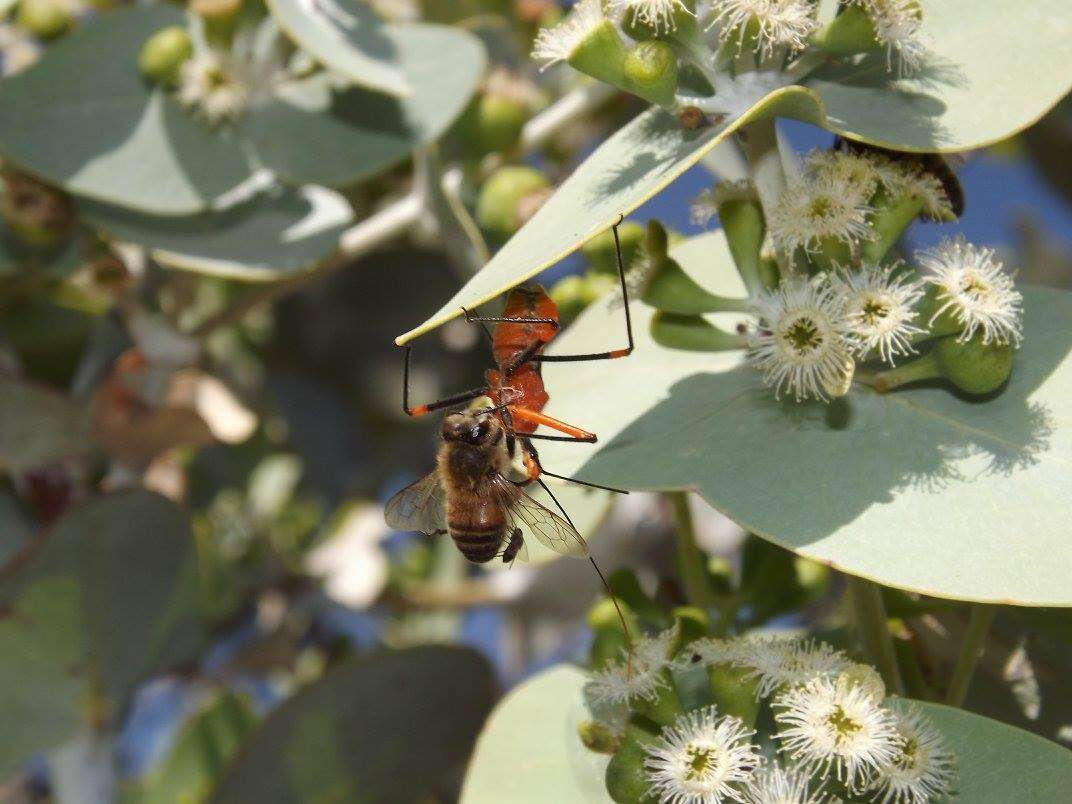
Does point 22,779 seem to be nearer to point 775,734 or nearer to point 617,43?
point 775,734

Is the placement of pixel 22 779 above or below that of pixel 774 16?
below

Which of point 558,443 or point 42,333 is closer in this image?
point 558,443

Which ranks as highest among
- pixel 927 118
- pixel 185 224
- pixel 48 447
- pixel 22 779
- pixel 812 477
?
pixel 927 118

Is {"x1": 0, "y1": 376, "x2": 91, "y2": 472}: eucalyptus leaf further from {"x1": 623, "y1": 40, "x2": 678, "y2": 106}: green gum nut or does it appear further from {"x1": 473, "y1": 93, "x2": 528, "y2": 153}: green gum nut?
{"x1": 623, "y1": 40, "x2": 678, "y2": 106}: green gum nut

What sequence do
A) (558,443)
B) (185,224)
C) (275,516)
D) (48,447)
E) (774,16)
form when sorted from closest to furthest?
(774,16), (558,443), (185,224), (48,447), (275,516)

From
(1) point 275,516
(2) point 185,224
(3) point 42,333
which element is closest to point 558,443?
(2) point 185,224

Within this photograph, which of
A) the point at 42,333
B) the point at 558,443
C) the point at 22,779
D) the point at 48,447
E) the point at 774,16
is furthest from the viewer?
the point at 22,779

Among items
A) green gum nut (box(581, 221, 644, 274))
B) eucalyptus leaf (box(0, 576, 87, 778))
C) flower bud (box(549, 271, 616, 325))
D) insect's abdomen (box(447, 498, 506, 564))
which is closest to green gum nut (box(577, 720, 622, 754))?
insect's abdomen (box(447, 498, 506, 564))
